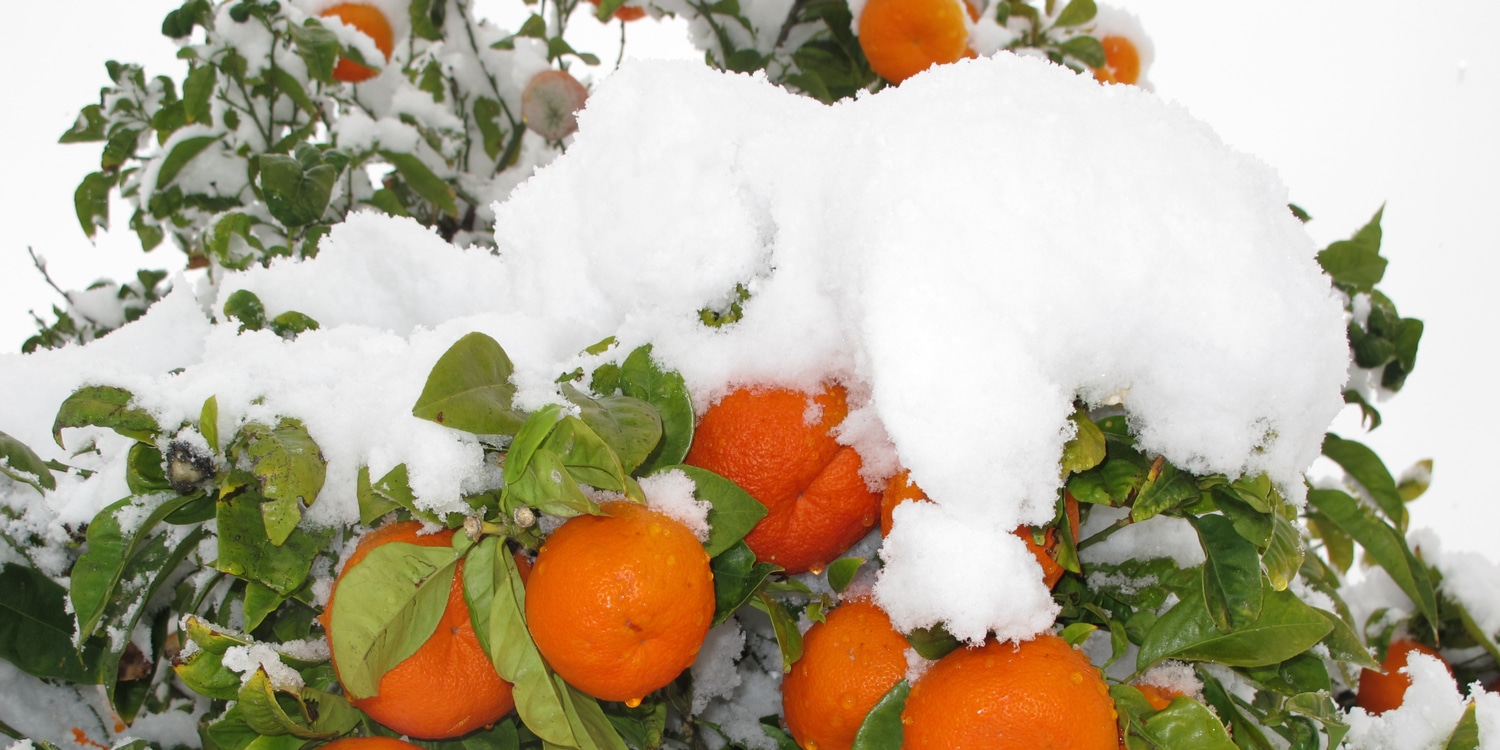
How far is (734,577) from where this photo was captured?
1.94 feet

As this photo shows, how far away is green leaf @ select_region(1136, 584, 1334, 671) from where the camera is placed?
1.93 feet

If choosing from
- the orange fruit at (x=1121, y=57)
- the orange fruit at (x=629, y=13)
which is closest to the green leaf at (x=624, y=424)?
the orange fruit at (x=629, y=13)

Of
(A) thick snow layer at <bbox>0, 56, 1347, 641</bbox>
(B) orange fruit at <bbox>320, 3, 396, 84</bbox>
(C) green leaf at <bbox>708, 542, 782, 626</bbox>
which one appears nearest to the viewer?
(A) thick snow layer at <bbox>0, 56, 1347, 641</bbox>

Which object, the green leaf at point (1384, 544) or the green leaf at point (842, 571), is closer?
the green leaf at point (842, 571)

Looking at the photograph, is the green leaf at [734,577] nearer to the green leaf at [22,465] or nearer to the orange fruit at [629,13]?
the green leaf at [22,465]

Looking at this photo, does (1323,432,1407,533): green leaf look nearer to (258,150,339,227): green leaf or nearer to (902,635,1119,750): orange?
(902,635,1119,750): orange

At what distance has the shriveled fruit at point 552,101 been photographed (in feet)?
4.44

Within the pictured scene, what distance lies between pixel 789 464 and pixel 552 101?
974 millimetres

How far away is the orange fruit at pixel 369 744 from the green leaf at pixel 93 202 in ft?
3.59

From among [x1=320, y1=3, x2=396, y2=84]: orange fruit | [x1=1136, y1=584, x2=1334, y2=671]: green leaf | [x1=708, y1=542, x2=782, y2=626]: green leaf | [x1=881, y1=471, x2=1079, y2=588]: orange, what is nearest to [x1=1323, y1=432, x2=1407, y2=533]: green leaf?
[x1=1136, y1=584, x2=1334, y2=671]: green leaf

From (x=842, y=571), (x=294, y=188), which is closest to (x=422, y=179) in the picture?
(x=294, y=188)

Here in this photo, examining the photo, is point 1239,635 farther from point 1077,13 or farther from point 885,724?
point 1077,13

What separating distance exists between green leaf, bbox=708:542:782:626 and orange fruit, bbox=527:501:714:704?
0.04 meters

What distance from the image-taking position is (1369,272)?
108 centimetres
